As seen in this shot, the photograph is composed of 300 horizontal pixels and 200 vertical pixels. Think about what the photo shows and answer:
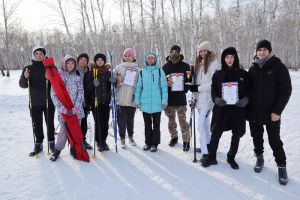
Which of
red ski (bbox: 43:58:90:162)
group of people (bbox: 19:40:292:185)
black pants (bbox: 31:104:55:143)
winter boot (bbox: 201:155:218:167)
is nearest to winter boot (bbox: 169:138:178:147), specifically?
group of people (bbox: 19:40:292:185)

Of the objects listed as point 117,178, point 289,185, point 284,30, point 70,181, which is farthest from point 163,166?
point 284,30

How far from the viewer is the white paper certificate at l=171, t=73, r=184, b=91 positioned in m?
5.00

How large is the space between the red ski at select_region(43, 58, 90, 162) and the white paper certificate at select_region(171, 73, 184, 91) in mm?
1890

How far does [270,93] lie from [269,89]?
0.06m

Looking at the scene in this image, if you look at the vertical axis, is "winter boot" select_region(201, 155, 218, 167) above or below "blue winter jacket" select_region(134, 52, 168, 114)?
below

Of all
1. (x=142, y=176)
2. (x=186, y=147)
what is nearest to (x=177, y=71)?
(x=186, y=147)

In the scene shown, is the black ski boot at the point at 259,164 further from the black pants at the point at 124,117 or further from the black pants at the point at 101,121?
the black pants at the point at 101,121

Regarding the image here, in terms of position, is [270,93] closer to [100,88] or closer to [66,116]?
[100,88]

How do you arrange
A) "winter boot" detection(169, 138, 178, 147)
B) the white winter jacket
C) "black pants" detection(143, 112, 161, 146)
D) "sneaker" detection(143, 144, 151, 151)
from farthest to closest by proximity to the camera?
"winter boot" detection(169, 138, 178, 147) → "sneaker" detection(143, 144, 151, 151) → "black pants" detection(143, 112, 161, 146) → the white winter jacket

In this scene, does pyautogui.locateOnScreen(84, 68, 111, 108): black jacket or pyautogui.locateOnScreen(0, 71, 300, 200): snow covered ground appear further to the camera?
Answer: pyautogui.locateOnScreen(84, 68, 111, 108): black jacket

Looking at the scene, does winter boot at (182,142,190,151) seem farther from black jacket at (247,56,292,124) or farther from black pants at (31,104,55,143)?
black pants at (31,104,55,143)

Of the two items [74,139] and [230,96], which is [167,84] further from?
[74,139]

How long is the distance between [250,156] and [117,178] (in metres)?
2.44

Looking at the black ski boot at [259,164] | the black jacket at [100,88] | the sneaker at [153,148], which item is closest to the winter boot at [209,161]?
the black ski boot at [259,164]
